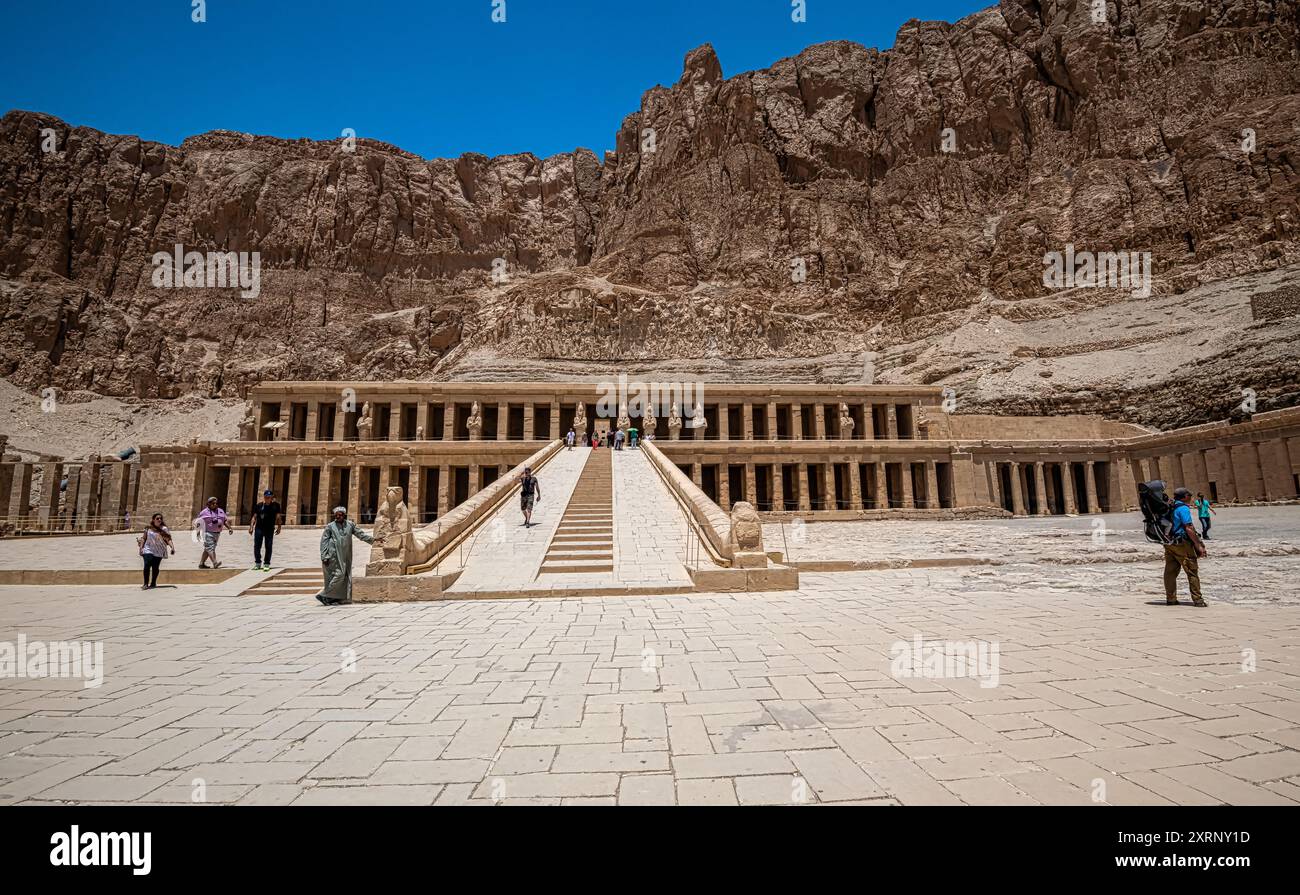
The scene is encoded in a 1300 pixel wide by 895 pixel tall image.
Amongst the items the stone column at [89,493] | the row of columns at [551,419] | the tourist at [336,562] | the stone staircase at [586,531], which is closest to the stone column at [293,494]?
the row of columns at [551,419]

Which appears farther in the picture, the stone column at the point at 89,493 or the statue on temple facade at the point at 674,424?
the statue on temple facade at the point at 674,424

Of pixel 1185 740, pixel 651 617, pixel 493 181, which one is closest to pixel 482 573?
pixel 651 617

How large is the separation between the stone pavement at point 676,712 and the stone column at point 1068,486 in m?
30.5

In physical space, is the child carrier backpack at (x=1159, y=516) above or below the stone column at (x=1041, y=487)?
below

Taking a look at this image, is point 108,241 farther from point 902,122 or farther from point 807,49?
point 902,122

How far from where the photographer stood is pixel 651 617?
320 inches

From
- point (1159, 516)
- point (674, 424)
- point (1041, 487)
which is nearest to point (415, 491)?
point (674, 424)

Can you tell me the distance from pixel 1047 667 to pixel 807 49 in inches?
3948

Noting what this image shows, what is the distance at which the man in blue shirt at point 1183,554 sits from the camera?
7.96 meters

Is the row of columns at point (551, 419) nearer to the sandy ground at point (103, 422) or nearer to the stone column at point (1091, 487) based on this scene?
the stone column at point (1091, 487)

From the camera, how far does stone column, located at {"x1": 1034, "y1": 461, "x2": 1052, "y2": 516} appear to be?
33.9m

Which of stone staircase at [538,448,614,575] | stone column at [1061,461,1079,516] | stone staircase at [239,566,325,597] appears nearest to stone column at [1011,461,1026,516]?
stone column at [1061,461,1079,516]

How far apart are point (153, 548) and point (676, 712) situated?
38.2ft

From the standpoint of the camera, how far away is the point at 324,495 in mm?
30906
